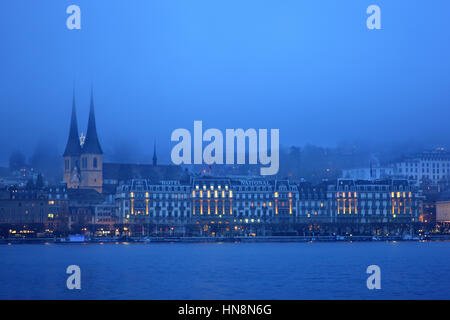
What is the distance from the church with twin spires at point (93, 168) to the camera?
174m

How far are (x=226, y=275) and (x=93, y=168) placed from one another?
363 feet

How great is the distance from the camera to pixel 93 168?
175 metres

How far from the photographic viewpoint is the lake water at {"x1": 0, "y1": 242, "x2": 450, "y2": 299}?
183 feet

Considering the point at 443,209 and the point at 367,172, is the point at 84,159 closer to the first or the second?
the point at 367,172

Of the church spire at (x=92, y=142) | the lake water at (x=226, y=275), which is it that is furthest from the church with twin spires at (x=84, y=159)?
the lake water at (x=226, y=275)

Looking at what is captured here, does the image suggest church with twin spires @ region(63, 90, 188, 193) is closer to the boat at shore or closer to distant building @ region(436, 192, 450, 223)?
the boat at shore

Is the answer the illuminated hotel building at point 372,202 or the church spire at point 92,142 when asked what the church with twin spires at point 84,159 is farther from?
the illuminated hotel building at point 372,202

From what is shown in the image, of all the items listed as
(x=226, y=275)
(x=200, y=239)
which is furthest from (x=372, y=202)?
(x=226, y=275)

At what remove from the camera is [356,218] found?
142625 millimetres

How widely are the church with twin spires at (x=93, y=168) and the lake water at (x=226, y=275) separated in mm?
78176

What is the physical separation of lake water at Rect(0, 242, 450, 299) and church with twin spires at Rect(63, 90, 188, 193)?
3078 inches

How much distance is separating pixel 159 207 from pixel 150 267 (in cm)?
6658
